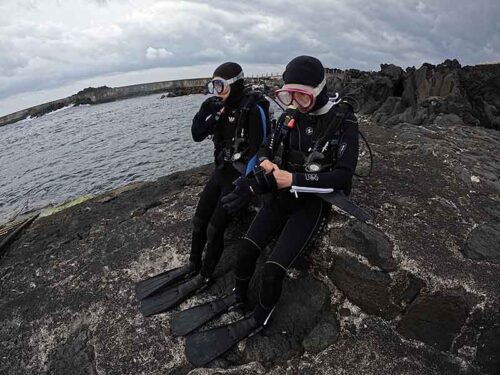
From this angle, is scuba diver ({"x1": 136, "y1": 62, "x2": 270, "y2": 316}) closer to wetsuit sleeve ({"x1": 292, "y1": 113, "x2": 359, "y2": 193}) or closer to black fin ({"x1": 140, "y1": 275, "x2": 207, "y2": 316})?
black fin ({"x1": 140, "y1": 275, "x2": 207, "y2": 316})

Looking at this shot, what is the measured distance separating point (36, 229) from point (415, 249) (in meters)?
8.31

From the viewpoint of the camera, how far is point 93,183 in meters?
18.3

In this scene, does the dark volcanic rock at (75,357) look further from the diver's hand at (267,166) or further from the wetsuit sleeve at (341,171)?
the wetsuit sleeve at (341,171)

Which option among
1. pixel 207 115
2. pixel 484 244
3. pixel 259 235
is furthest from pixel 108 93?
pixel 484 244

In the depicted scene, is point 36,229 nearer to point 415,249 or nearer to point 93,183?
point 415,249

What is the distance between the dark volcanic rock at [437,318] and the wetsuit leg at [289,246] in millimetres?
1577

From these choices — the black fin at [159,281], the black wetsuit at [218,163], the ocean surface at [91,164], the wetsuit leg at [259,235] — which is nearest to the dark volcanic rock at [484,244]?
the wetsuit leg at [259,235]

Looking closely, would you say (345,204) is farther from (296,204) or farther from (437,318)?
(437,318)

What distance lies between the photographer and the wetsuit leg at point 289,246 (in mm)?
4238

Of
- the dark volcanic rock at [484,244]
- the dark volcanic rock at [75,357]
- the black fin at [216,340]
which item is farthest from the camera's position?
the dark volcanic rock at [484,244]

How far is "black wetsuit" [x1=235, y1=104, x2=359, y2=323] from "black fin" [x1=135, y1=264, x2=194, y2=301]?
3.87ft

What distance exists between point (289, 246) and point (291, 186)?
731mm

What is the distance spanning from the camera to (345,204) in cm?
411

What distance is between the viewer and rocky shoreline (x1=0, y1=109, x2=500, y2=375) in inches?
167
